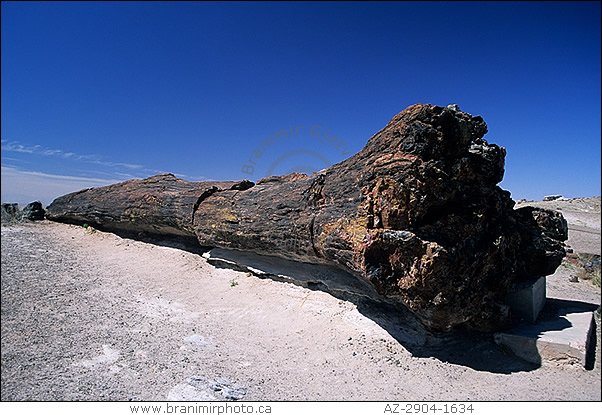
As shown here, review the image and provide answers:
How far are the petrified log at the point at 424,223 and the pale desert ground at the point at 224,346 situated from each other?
69 cm

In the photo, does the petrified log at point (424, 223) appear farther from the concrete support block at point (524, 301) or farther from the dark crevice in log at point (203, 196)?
the dark crevice in log at point (203, 196)

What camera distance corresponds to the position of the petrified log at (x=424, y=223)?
478cm

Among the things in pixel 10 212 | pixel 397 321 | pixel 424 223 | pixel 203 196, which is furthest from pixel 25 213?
pixel 424 223

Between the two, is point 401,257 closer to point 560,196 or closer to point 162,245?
point 162,245

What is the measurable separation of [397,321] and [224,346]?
2694 mm

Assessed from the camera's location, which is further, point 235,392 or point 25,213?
point 25,213

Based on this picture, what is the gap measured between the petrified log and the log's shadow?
38 cm

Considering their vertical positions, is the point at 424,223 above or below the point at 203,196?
below

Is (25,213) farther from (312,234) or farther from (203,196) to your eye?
(312,234)

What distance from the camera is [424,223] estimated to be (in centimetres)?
499

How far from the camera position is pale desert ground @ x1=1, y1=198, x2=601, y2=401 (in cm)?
401

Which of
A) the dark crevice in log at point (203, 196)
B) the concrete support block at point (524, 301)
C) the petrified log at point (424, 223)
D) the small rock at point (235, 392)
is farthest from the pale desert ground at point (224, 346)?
the dark crevice in log at point (203, 196)

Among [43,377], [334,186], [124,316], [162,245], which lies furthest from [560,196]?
[43,377]

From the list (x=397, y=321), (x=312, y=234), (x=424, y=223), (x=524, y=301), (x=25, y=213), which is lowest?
(x=397, y=321)
